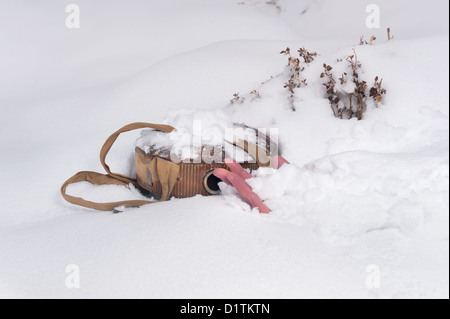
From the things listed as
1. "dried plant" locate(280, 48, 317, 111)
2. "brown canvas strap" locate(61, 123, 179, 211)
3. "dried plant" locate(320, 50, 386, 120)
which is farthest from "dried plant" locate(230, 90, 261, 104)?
"brown canvas strap" locate(61, 123, 179, 211)

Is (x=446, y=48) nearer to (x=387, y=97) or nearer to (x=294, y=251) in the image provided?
(x=387, y=97)

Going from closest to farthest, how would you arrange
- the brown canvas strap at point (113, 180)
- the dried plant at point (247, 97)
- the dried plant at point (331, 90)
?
the brown canvas strap at point (113, 180), the dried plant at point (331, 90), the dried plant at point (247, 97)

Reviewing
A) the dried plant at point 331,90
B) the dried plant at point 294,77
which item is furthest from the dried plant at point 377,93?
the dried plant at point 294,77

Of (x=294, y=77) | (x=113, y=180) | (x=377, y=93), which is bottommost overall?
(x=113, y=180)

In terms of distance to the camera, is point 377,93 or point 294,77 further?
point 294,77

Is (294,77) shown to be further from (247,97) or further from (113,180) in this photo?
(113,180)

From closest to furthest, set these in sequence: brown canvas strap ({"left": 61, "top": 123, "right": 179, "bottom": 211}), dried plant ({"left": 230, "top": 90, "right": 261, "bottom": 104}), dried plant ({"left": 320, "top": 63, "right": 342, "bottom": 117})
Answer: brown canvas strap ({"left": 61, "top": 123, "right": 179, "bottom": 211}) → dried plant ({"left": 320, "top": 63, "right": 342, "bottom": 117}) → dried plant ({"left": 230, "top": 90, "right": 261, "bottom": 104})

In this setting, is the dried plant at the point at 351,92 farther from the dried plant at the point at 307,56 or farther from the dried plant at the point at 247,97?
the dried plant at the point at 247,97

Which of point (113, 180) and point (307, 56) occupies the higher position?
point (307, 56)

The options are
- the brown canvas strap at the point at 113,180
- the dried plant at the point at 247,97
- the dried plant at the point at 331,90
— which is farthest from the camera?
the dried plant at the point at 247,97

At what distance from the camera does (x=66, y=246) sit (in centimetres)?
138

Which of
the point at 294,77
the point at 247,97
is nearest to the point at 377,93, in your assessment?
the point at 294,77

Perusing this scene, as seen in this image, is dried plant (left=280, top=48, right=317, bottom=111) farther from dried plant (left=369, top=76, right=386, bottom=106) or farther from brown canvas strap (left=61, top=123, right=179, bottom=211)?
brown canvas strap (left=61, top=123, right=179, bottom=211)

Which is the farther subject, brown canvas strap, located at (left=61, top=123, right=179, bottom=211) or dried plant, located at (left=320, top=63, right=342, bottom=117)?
dried plant, located at (left=320, top=63, right=342, bottom=117)
